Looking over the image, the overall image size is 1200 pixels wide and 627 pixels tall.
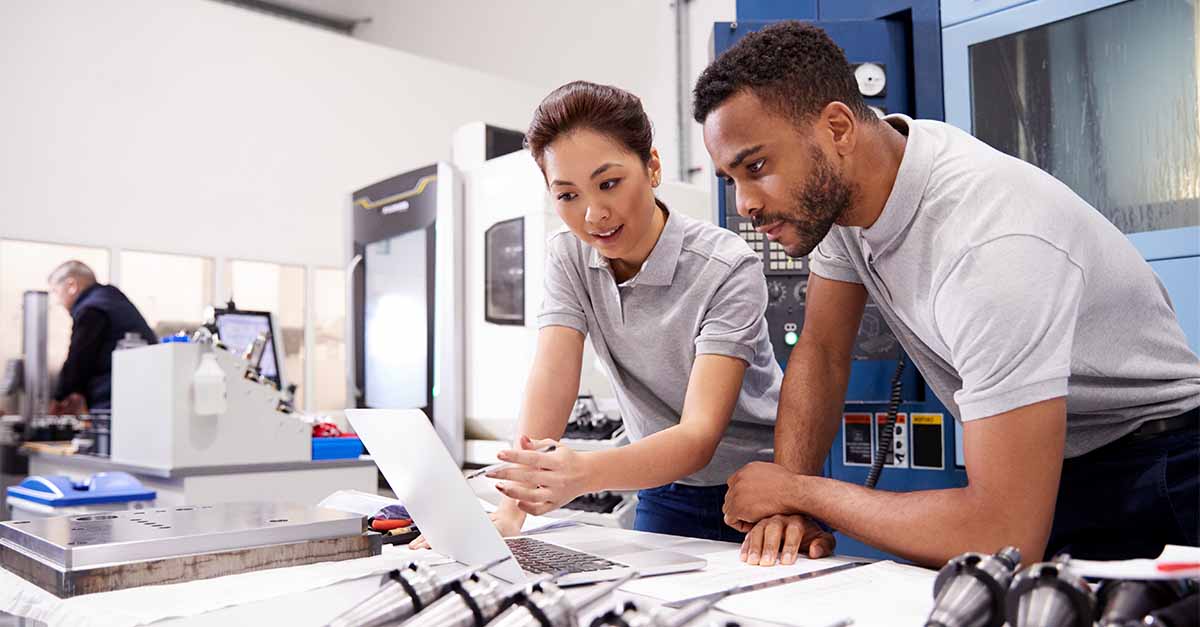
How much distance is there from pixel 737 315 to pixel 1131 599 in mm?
862

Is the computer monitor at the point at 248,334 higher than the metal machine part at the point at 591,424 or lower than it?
higher

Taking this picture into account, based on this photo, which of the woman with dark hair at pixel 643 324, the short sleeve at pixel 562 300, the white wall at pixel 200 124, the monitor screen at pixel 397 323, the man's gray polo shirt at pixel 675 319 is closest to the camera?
the woman with dark hair at pixel 643 324

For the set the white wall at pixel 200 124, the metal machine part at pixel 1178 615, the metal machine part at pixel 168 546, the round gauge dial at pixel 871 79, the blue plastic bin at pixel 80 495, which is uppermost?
the white wall at pixel 200 124

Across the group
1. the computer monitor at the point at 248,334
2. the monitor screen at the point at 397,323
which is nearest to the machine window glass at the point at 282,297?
the computer monitor at the point at 248,334

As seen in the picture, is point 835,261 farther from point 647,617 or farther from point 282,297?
point 282,297

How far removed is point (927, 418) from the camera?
6.61 ft

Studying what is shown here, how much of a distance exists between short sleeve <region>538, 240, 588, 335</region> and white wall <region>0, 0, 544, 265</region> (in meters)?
2.95

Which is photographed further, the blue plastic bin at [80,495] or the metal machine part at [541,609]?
the blue plastic bin at [80,495]

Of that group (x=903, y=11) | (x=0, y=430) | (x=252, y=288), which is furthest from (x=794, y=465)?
(x=252, y=288)

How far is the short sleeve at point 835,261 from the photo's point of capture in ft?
4.87

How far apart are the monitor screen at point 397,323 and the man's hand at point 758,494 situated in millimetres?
2323

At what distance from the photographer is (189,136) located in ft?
18.0

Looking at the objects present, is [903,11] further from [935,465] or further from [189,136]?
[189,136]

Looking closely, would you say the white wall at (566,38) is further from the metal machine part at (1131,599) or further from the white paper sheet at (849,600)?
the metal machine part at (1131,599)
